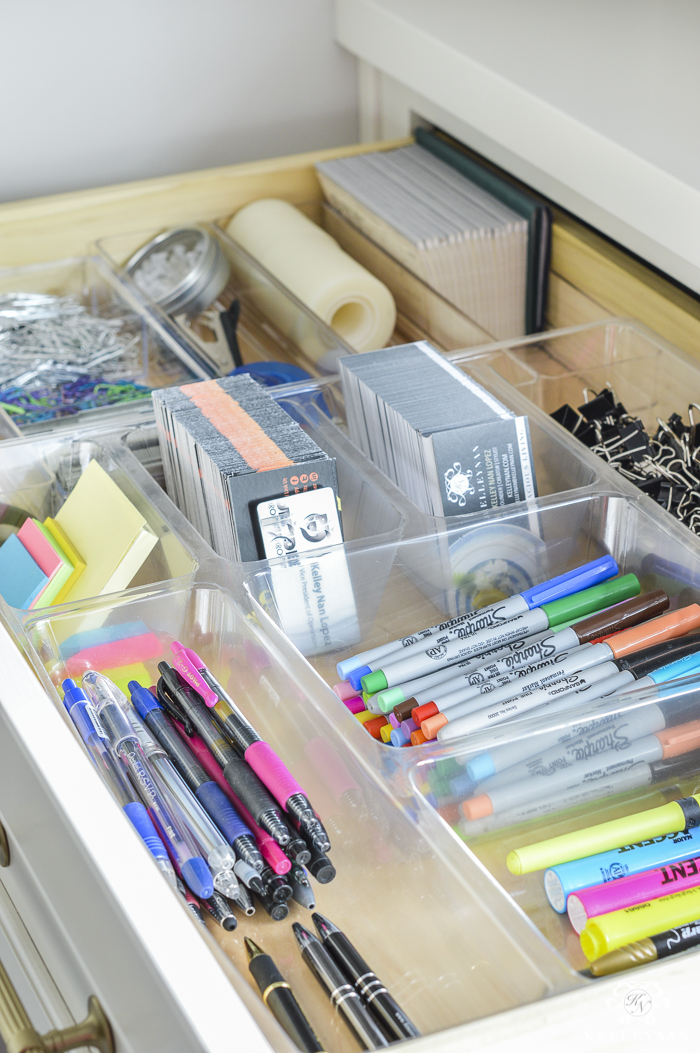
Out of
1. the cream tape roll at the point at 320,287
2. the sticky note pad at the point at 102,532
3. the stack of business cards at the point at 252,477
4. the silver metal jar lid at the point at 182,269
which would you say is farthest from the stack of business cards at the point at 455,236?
the sticky note pad at the point at 102,532

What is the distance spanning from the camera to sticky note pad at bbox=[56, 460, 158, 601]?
0.93 meters

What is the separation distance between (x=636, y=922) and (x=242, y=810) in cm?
27

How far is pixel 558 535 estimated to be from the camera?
100 cm

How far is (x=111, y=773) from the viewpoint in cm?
76

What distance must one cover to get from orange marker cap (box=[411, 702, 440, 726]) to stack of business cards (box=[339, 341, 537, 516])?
231 millimetres

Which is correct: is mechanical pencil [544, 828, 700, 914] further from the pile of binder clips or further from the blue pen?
the pile of binder clips

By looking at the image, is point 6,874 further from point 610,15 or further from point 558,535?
point 610,15

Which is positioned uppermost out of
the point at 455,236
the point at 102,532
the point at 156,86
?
the point at 156,86

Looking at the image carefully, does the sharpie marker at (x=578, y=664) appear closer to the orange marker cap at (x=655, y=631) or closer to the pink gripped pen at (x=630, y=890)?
the orange marker cap at (x=655, y=631)

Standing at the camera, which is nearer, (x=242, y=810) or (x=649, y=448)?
(x=242, y=810)

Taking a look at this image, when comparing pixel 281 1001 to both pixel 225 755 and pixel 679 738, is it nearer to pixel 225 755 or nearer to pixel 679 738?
pixel 225 755

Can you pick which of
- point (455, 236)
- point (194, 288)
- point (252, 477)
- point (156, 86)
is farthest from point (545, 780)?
point (156, 86)

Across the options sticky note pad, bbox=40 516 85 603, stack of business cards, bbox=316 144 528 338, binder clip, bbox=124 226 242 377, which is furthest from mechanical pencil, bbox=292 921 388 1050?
stack of business cards, bbox=316 144 528 338

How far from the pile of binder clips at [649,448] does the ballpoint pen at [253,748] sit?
1.49 ft
